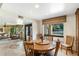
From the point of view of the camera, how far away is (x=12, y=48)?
7.34 ft

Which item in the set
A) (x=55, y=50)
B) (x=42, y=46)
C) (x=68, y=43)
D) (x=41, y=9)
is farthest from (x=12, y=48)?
(x=68, y=43)

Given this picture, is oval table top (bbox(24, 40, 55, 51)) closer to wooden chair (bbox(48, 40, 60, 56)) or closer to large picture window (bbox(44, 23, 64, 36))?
wooden chair (bbox(48, 40, 60, 56))

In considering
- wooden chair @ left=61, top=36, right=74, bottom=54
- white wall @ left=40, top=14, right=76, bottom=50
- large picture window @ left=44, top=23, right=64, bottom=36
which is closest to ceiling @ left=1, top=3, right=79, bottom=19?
white wall @ left=40, top=14, right=76, bottom=50

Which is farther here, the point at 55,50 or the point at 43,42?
the point at 43,42

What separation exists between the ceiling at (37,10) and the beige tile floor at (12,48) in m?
0.51

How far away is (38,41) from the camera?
90.4 inches

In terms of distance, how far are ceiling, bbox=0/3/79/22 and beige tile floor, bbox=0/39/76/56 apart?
1.68ft

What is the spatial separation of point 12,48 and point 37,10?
91 centimetres

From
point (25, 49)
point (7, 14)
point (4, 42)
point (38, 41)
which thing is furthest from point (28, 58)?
point (7, 14)

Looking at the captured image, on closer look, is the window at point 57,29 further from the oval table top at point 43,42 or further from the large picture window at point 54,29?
the oval table top at point 43,42

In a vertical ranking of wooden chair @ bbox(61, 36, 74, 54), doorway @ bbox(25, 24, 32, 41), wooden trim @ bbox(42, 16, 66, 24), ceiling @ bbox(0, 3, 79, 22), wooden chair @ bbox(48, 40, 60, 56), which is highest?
ceiling @ bbox(0, 3, 79, 22)

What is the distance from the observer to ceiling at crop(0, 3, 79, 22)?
2178mm

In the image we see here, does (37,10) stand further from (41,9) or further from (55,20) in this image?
(55,20)

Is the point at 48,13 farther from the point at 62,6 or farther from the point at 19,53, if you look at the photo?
the point at 19,53
